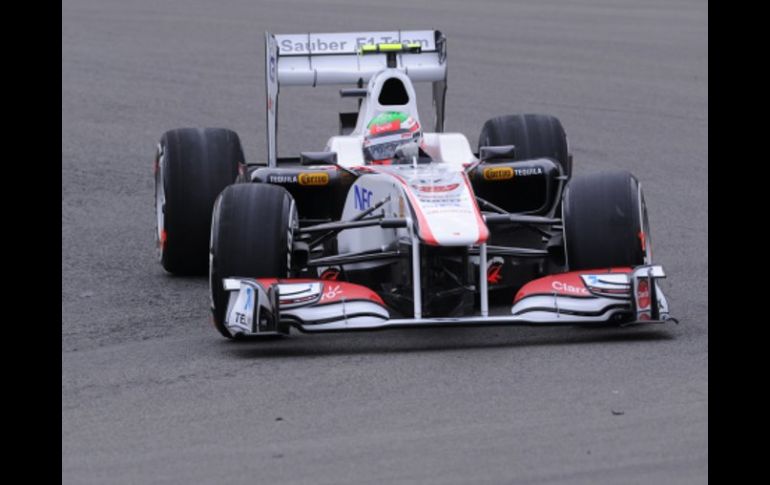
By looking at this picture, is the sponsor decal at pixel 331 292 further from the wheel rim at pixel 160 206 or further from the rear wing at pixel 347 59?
the rear wing at pixel 347 59

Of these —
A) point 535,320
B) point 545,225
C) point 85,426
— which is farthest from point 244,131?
point 85,426

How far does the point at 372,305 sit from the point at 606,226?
150 cm

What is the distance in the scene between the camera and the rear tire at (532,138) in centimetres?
1284

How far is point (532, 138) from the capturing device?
42.3 feet

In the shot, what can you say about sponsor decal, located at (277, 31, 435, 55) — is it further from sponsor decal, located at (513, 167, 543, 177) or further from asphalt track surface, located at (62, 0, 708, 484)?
sponsor decal, located at (513, 167, 543, 177)

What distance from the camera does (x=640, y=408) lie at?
8.20 metres

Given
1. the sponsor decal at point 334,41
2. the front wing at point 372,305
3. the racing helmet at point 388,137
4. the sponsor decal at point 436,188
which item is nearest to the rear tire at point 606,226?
the front wing at point 372,305

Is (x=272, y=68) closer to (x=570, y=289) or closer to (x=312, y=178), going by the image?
(x=312, y=178)

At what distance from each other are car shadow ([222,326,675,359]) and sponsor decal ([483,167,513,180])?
1.42 m

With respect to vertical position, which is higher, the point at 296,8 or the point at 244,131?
the point at 296,8

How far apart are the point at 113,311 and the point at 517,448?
14.8ft

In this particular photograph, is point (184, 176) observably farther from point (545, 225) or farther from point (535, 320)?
point (535, 320)

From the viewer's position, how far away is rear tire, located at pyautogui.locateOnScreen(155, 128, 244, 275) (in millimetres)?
12273

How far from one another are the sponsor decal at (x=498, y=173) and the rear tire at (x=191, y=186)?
1963 millimetres
